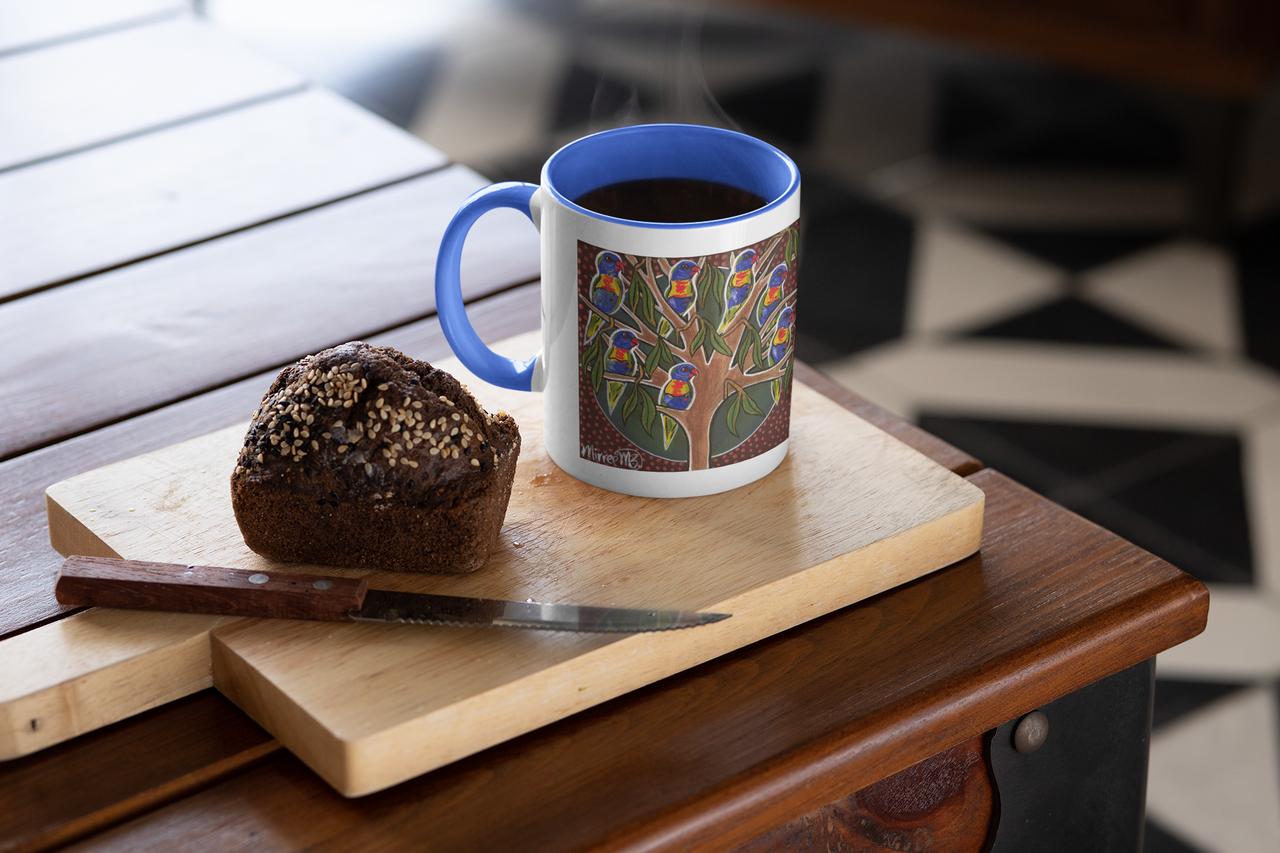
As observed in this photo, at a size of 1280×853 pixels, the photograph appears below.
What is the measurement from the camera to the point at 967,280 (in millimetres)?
2373

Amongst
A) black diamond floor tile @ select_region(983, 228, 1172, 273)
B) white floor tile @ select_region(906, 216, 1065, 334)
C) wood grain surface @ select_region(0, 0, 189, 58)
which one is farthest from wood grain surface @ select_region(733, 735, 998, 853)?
black diamond floor tile @ select_region(983, 228, 1172, 273)

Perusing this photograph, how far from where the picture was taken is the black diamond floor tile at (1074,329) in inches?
86.6

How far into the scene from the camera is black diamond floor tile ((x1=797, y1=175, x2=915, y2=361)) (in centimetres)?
221

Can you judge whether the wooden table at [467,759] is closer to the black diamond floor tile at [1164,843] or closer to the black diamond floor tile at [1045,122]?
the black diamond floor tile at [1164,843]

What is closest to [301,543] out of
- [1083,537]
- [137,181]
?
[1083,537]

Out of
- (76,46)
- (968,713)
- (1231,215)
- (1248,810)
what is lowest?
(1248,810)

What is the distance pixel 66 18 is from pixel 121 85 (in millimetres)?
195

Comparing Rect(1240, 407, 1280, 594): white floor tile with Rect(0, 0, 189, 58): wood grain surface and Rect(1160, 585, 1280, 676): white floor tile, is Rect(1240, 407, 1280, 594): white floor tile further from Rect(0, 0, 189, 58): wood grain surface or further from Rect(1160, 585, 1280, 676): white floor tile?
Rect(0, 0, 189, 58): wood grain surface

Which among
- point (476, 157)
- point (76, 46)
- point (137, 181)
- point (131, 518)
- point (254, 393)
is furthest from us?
point (476, 157)

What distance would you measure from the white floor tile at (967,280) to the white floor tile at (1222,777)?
865mm

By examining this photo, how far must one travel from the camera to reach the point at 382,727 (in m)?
0.54

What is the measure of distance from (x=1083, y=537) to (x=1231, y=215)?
202 cm

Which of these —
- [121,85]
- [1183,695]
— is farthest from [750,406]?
[1183,695]

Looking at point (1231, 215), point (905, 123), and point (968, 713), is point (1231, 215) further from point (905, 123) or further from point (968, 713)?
point (968, 713)
